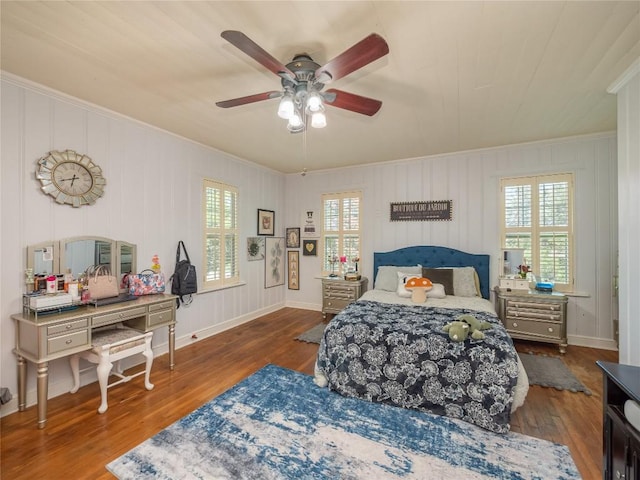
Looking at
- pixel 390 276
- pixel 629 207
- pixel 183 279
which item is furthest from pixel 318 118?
pixel 390 276

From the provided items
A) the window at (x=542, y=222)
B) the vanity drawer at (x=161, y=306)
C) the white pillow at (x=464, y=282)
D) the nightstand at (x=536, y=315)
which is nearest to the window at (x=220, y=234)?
the vanity drawer at (x=161, y=306)

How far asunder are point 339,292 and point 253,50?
3.92 meters

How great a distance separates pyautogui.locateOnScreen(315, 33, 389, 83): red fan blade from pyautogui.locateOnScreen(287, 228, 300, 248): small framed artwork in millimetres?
4041

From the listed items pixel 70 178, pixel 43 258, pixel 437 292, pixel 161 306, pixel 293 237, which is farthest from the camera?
pixel 293 237

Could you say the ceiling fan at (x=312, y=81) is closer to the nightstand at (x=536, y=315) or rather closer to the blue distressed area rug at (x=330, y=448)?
the blue distressed area rug at (x=330, y=448)

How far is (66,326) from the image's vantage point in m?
2.22

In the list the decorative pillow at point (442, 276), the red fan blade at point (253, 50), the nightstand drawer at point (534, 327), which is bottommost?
the nightstand drawer at point (534, 327)

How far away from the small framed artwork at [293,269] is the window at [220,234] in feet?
4.42

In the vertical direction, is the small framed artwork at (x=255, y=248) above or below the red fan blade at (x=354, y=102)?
below

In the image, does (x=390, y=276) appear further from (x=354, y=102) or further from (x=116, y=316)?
(x=116, y=316)

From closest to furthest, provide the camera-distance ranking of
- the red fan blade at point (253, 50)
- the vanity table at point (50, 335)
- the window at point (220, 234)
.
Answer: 1. the red fan blade at point (253, 50)
2. the vanity table at point (50, 335)
3. the window at point (220, 234)

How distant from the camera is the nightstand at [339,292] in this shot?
473 cm

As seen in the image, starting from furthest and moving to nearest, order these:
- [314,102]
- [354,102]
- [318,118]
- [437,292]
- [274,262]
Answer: [274,262]
[437,292]
[354,102]
[318,118]
[314,102]

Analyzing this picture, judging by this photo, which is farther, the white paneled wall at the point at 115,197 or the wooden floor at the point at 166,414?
the white paneled wall at the point at 115,197
